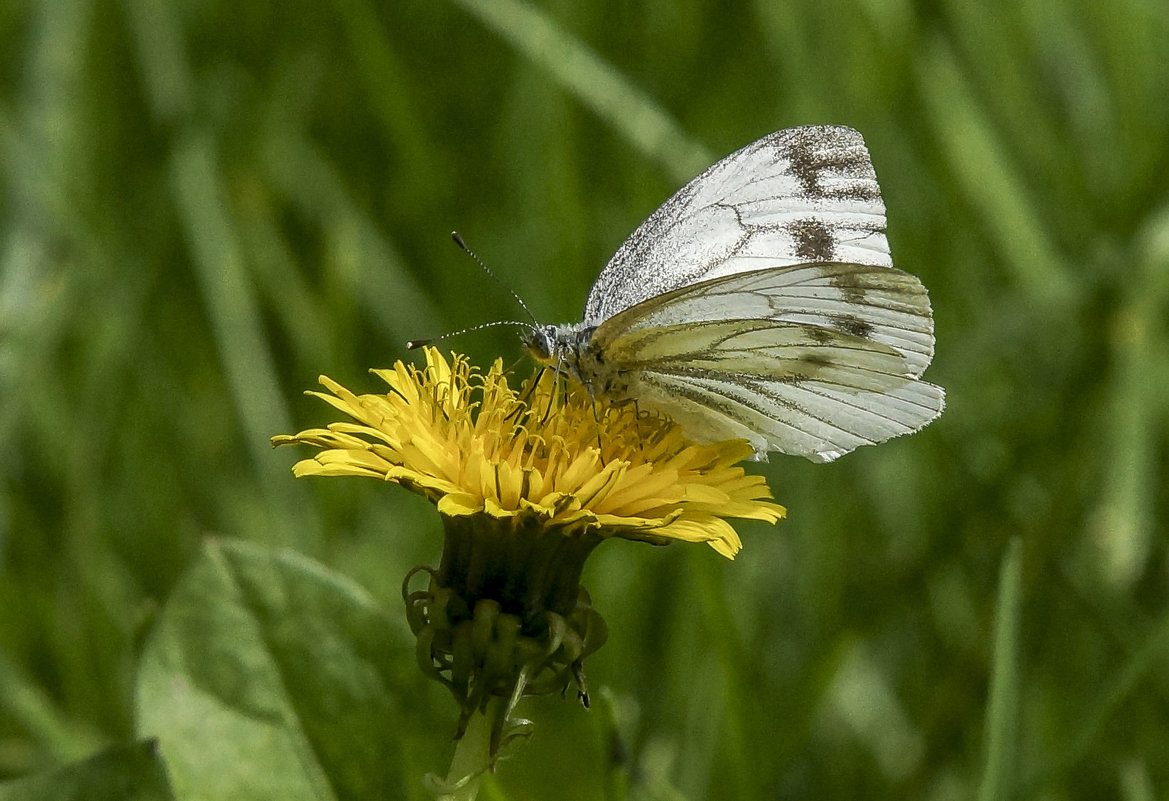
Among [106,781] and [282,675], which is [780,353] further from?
[106,781]

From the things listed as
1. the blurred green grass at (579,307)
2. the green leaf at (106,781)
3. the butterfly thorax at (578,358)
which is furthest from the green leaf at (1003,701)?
the green leaf at (106,781)

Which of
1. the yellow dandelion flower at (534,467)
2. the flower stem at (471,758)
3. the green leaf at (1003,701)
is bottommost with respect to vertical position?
the green leaf at (1003,701)

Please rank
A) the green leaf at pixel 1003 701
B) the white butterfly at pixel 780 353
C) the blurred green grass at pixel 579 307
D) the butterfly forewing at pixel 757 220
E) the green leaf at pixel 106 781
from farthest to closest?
the blurred green grass at pixel 579 307
the butterfly forewing at pixel 757 220
the white butterfly at pixel 780 353
the green leaf at pixel 1003 701
the green leaf at pixel 106 781

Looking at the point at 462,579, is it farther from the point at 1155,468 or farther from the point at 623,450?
the point at 1155,468

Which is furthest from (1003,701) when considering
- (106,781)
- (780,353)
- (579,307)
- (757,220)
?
(579,307)

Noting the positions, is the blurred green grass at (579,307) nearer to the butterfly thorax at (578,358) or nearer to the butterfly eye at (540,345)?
the butterfly thorax at (578,358)

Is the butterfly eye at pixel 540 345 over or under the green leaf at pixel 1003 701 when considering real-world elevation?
over

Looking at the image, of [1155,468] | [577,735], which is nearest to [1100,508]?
[1155,468]
